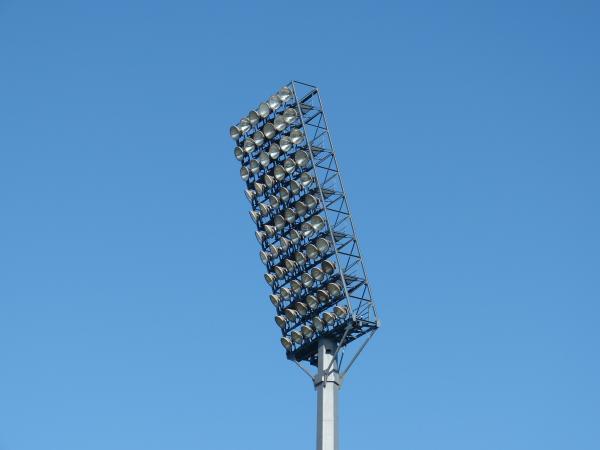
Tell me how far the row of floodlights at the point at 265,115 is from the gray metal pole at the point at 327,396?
1227cm

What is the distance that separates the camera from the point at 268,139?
3457 inches

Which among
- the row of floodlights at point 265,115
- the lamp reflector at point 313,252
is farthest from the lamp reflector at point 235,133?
the lamp reflector at point 313,252

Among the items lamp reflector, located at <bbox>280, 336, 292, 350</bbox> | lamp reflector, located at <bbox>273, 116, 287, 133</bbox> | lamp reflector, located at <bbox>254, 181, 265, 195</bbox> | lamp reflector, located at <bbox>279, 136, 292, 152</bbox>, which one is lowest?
lamp reflector, located at <bbox>280, 336, 292, 350</bbox>

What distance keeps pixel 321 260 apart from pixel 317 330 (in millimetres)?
3451

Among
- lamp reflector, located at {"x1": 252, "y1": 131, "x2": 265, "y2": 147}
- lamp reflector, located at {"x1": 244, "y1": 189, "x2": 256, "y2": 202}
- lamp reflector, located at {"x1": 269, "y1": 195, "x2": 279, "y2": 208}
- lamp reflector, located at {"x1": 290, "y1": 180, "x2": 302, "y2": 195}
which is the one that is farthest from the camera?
lamp reflector, located at {"x1": 252, "y1": 131, "x2": 265, "y2": 147}

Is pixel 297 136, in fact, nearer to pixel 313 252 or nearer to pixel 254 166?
pixel 254 166

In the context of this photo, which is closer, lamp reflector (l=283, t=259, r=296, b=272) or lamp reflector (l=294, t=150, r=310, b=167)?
lamp reflector (l=283, t=259, r=296, b=272)

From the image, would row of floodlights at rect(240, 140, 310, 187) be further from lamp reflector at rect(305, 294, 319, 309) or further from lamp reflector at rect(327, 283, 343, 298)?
lamp reflector at rect(327, 283, 343, 298)

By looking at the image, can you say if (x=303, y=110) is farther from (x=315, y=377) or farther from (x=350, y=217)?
(x=315, y=377)

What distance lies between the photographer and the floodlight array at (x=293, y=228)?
8150cm

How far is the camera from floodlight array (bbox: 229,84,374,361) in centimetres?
8150

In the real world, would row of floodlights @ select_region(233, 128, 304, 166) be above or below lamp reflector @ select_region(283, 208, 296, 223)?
above

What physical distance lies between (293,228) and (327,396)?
9021 mm

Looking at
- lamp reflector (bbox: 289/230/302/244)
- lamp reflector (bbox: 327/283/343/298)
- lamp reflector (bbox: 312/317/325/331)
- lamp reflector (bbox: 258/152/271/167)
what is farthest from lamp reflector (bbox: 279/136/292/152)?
lamp reflector (bbox: 312/317/325/331)
